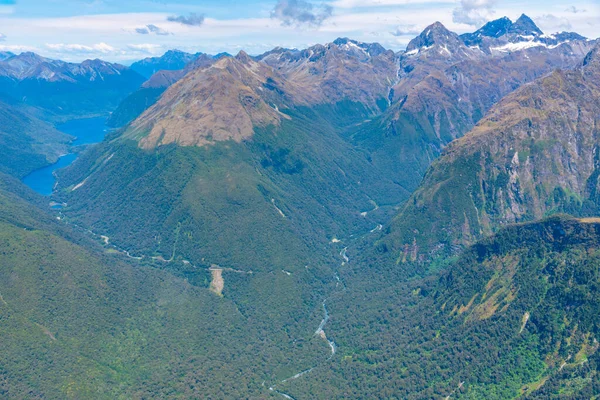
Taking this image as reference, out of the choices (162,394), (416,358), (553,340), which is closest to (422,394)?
(416,358)

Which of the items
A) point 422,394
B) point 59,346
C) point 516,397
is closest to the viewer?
point 516,397

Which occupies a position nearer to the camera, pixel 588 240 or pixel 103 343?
pixel 588 240

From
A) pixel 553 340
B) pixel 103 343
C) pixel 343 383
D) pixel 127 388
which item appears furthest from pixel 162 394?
pixel 553 340

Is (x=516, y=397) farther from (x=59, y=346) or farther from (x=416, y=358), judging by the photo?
(x=59, y=346)

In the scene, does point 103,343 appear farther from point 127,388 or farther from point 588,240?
point 588,240

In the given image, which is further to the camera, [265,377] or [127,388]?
[265,377]

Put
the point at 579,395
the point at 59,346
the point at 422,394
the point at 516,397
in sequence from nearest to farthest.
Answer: the point at 579,395 → the point at 516,397 → the point at 422,394 → the point at 59,346

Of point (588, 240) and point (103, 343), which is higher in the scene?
point (588, 240)

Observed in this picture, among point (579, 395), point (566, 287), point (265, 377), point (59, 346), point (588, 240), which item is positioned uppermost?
point (588, 240)

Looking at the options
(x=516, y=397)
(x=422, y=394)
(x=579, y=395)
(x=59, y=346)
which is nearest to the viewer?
(x=579, y=395)
